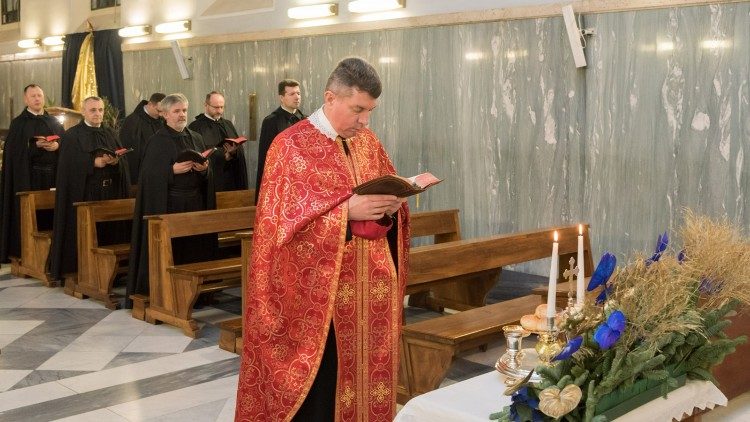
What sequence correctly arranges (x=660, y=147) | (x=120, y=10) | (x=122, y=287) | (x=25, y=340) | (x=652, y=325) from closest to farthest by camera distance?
(x=652, y=325)
(x=25, y=340)
(x=660, y=147)
(x=122, y=287)
(x=120, y=10)

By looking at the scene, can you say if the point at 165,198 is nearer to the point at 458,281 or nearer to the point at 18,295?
the point at 18,295

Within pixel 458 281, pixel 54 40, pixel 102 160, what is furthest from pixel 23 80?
pixel 458 281

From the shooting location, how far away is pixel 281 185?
11.4 feet

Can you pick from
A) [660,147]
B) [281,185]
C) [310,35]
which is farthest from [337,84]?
[310,35]

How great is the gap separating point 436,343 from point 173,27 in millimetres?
10130

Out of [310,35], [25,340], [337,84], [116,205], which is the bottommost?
[25,340]

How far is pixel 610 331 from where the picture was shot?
7.30ft

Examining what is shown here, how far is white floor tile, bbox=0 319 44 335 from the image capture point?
698 centimetres

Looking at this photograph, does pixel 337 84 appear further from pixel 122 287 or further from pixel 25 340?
pixel 122 287

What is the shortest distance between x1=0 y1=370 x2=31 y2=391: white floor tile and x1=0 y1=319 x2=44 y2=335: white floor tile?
1.11 meters

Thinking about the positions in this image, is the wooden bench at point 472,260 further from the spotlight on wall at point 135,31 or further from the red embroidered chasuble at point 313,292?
the spotlight on wall at point 135,31

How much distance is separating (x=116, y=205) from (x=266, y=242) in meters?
5.21

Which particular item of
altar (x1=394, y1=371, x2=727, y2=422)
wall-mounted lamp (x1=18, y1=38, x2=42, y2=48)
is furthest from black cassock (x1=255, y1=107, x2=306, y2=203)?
wall-mounted lamp (x1=18, y1=38, x2=42, y2=48)

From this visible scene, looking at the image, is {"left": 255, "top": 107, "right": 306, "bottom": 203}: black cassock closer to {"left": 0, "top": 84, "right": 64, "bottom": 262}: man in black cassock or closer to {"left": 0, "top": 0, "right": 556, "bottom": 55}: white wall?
{"left": 0, "top": 0, "right": 556, "bottom": 55}: white wall
